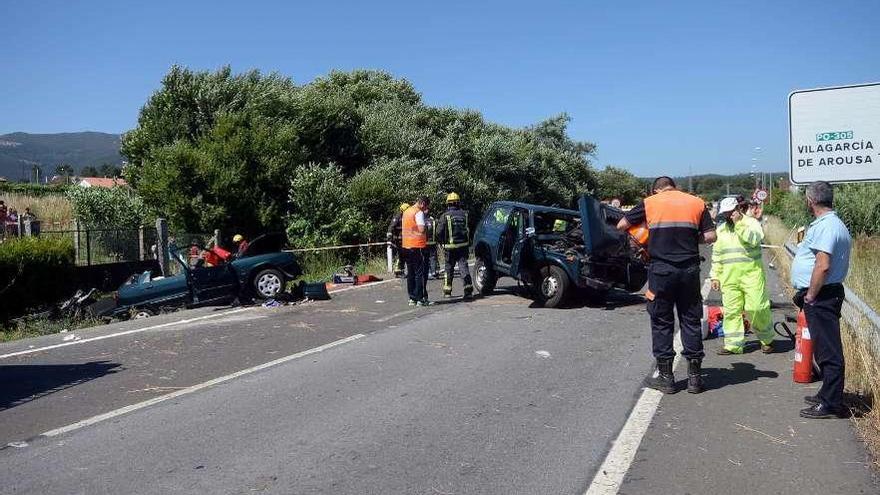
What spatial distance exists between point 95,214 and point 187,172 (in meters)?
4.65

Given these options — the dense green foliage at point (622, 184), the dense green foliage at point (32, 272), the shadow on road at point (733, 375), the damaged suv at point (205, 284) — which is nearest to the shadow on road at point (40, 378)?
the damaged suv at point (205, 284)

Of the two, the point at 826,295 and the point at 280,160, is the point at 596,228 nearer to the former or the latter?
the point at 826,295

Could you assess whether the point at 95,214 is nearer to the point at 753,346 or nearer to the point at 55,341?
the point at 55,341

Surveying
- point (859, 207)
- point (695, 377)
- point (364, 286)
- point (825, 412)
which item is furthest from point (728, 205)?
point (859, 207)

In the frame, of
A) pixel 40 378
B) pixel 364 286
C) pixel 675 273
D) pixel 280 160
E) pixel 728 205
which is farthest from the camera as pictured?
pixel 280 160

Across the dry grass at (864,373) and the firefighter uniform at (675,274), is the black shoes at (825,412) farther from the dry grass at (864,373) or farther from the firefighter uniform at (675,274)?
the firefighter uniform at (675,274)

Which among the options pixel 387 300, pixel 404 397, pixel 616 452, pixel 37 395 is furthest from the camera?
pixel 387 300

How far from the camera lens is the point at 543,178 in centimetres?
3959

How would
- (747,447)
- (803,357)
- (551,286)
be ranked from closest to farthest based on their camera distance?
(747,447) < (803,357) < (551,286)

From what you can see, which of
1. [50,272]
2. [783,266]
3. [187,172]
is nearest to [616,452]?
[50,272]

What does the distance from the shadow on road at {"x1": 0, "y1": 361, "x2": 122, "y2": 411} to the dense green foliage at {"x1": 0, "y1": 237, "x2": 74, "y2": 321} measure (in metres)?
5.98

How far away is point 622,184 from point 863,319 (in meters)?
63.6

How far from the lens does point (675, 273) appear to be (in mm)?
6348

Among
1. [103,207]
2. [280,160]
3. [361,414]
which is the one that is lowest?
[361,414]
